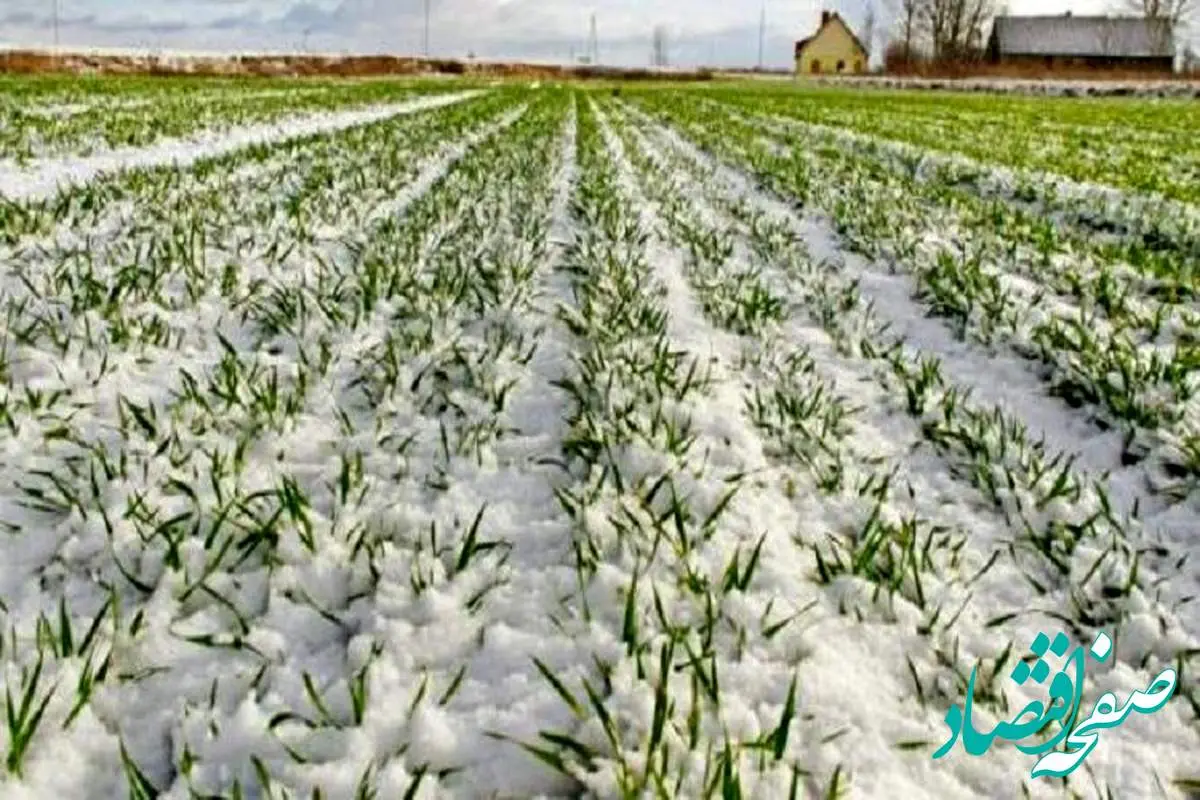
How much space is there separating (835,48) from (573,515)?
422 feet

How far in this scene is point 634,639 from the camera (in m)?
2.33

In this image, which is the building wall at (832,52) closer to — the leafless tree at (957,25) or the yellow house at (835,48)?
the yellow house at (835,48)

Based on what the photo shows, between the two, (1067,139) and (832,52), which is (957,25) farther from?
(1067,139)

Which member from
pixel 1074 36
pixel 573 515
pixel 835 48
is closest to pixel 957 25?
pixel 1074 36

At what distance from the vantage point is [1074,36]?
10050 centimetres

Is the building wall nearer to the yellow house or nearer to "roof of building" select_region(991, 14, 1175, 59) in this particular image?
the yellow house

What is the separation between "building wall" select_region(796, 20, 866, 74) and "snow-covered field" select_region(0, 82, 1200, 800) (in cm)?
12350

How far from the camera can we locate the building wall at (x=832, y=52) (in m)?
120

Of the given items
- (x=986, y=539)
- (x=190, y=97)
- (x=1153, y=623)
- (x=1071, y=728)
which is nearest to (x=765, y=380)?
(x=986, y=539)

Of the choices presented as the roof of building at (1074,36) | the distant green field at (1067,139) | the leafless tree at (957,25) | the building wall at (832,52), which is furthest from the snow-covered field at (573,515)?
the building wall at (832,52)

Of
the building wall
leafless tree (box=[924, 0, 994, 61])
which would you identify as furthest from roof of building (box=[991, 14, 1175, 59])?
the building wall

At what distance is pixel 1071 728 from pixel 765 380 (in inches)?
94.9

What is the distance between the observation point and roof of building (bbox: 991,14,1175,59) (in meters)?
98.3

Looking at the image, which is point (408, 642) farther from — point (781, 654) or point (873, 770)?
point (873, 770)
